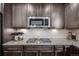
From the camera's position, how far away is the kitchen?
1.95 metres

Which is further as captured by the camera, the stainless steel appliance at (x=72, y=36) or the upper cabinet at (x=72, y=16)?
the stainless steel appliance at (x=72, y=36)

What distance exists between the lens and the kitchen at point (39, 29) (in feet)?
6.39

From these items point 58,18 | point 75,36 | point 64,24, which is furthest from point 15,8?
point 75,36

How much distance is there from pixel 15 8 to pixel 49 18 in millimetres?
618

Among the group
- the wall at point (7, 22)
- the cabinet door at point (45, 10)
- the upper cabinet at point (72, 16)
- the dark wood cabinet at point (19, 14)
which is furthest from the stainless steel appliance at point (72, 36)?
the wall at point (7, 22)

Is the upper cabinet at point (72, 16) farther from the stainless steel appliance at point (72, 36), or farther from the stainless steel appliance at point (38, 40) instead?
the stainless steel appliance at point (38, 40)

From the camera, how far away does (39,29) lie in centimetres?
214

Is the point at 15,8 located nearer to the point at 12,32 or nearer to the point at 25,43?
the point at 12,32

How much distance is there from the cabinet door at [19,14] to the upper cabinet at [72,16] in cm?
72

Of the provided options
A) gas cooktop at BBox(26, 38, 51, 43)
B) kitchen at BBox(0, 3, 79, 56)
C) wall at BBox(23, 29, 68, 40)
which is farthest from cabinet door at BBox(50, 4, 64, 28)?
gas cooktop at BBox(26, 38, 51, 43)

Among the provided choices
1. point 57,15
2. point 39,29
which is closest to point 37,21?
point 39,29

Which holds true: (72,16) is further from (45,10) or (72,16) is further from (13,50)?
(13,50)

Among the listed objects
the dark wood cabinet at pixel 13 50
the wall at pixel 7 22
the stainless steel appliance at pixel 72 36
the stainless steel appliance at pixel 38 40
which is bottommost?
the dark wood cabinet at pixel 13 50

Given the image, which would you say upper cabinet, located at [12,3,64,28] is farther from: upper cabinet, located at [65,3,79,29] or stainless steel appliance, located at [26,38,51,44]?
stainless steel appliance, located at [26,38,51,44]
